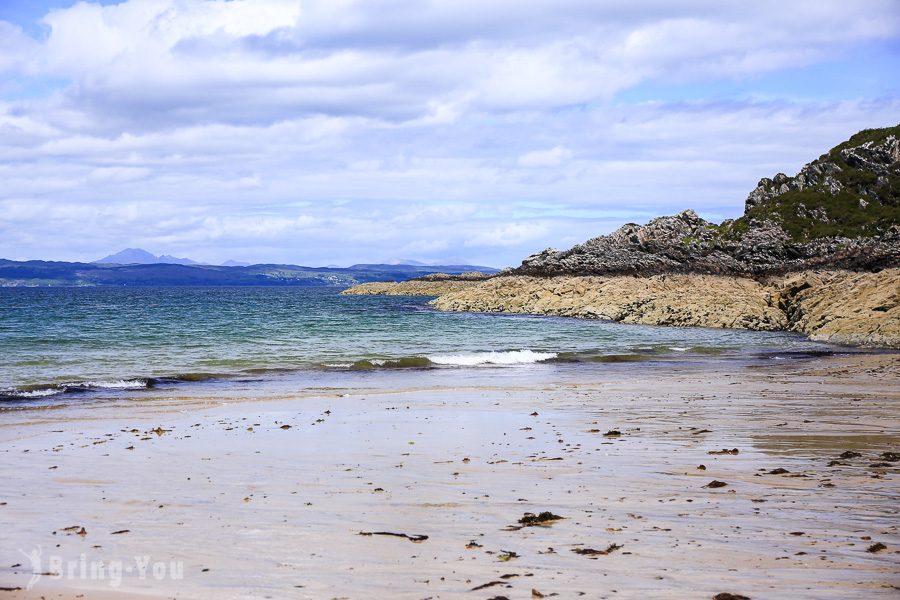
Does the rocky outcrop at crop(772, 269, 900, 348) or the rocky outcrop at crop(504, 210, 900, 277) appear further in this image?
the rocky outcrop at crop(504, 210, 900, 277)

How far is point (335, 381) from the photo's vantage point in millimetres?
23703

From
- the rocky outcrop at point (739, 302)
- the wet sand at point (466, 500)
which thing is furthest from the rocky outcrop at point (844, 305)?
the wet sand at point (466, 500)

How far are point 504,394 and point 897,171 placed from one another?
68.0 metres

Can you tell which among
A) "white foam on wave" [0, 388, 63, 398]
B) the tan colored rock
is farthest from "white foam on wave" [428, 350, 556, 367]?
the tan colored rock

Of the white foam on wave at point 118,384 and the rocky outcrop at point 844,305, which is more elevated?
the rocky outcrop at point 844,305

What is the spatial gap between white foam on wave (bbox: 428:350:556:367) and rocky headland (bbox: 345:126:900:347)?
49.1ft

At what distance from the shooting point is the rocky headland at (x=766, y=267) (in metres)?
42.8

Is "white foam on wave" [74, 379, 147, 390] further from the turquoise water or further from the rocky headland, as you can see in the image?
the rocky headland

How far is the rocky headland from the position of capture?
42750mm

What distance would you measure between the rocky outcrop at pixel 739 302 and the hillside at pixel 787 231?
8.80ft

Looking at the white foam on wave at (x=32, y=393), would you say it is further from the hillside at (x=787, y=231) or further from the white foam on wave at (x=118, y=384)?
the hillside at (x=787, y=231)

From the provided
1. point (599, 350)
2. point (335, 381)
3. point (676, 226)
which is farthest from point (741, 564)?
point (676, 226)

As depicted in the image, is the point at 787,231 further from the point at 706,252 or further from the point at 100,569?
the point at 100,569

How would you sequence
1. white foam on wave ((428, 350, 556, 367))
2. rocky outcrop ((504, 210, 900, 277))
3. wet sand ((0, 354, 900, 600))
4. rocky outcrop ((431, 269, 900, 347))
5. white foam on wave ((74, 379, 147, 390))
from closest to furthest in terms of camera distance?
1. wet sand ((0, 354, 900, 600))
2. white foam on wave ((74, 379, 147, 390))
3. white foam on wave ((428, 350, 556, 367))
4. rocky outcrop ((431, 269, 900, 347))
5. rocky outcrop ((504, 210, 900, 277))
